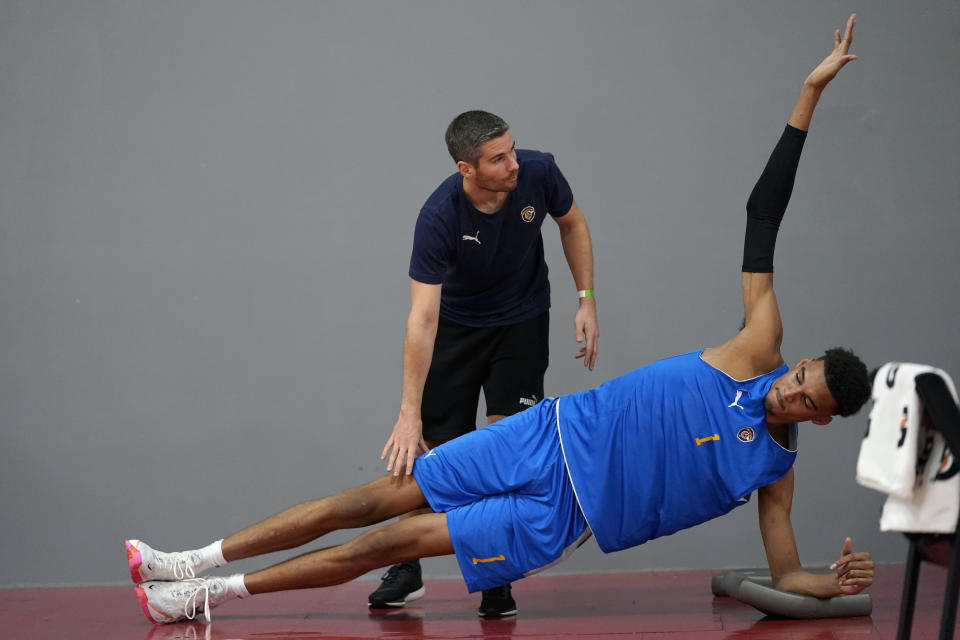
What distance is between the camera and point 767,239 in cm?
254

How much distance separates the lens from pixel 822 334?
3455mm

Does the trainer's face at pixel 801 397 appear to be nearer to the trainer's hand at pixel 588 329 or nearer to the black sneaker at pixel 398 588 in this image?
the trainer's hand at pixel 588 329

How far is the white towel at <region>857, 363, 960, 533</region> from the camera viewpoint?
163 centimetres

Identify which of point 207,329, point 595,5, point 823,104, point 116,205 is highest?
point 595,5

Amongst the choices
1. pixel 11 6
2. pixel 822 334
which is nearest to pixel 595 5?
pixel 822 334

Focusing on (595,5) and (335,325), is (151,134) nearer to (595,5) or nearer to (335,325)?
(335,325)

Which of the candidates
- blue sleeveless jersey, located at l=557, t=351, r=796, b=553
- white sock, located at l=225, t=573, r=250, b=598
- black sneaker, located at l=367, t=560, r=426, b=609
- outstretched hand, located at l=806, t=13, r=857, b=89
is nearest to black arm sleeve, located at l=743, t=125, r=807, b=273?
outstretched hand, located at l=806, t=13, r=857, b=89

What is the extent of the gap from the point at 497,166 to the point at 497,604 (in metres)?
1.28

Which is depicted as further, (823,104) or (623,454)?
(823,104)

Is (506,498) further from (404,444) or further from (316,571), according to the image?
(316,571)

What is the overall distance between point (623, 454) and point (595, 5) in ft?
6.02

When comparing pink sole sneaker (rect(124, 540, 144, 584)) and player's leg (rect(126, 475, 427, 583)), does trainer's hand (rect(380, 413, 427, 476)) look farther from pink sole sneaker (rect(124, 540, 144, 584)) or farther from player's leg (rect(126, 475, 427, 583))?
pink sole sneaker (rect(124, 540, 144, 584))

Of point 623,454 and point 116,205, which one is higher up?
point 116,205

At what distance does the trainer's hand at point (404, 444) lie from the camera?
2639mm
